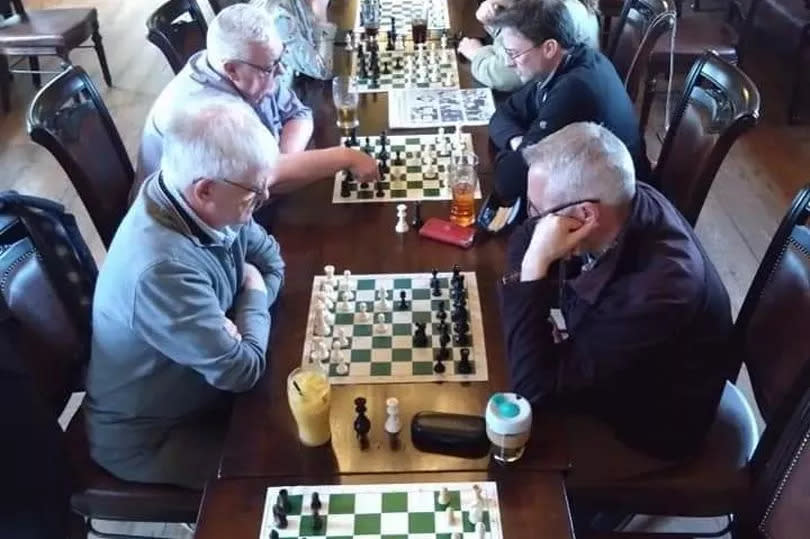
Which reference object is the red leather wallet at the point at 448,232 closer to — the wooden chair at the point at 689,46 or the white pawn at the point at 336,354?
Result: the white pawn at the point at 336,354

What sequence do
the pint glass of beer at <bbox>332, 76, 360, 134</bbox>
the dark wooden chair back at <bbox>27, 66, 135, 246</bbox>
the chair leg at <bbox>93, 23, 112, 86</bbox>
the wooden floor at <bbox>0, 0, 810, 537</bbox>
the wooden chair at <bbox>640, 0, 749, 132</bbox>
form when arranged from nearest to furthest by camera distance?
the dark wooden chair back at <bbox>27, 66, 135, 246</bbox>, the pint glass of beer at <bbox>332, 76, 360, 134</bbox>, the wooden floor at <bbox>0, 0, 810, 537</bbox>, the wooden chair at <bbox>640, 0, 749, 132</bbox>, the chair leg at <bbox>93, 23, 112, 86</bbox>

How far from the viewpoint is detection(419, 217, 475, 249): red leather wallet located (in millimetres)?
1826

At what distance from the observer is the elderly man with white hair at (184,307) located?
4.66 ft

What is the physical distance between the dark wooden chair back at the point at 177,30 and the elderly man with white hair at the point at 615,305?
1526 mm

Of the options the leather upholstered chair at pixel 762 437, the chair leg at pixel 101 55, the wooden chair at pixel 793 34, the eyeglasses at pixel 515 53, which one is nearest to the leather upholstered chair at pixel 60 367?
the leather upholstered chair at pixel 762 437

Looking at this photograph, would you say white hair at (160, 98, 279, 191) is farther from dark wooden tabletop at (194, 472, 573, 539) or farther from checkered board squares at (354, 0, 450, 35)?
checkered board squares at (354, 0, 450, 35)

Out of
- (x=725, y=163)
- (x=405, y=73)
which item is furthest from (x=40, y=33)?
(x=725, y=163)

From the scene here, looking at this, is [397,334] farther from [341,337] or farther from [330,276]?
[330,276]

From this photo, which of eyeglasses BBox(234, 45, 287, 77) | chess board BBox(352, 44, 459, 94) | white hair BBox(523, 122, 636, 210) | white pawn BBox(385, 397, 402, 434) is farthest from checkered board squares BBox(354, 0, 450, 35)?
white pawn BBox(385, 397, 402, 434)

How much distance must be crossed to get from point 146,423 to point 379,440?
518 mm

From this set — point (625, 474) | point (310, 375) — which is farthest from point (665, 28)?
point (310, 375)

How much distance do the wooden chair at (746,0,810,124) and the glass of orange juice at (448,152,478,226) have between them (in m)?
2.55

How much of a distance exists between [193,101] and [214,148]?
0.59 meters

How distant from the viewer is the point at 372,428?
136cm
